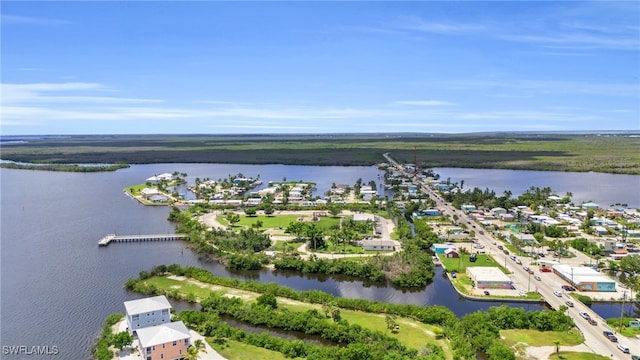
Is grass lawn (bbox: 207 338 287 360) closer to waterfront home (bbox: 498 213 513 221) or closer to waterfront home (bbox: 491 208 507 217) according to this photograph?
waterfront home (bbox: 498 213 513 221)

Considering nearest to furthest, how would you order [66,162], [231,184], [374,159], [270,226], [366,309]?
[366,309] < [270,226] < [231,184] < [66,162] < [374,159]

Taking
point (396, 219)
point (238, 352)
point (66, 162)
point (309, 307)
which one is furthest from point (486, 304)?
point (66, 162)

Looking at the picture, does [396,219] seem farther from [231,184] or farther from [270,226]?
[231,184]

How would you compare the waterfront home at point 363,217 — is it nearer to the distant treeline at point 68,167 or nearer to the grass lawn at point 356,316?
the grass lawn at point 356,316

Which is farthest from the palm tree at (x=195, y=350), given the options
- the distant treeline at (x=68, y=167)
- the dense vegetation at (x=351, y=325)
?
the distant treeline at (x=68, y=167)

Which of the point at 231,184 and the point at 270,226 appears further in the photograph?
the point at 231,184

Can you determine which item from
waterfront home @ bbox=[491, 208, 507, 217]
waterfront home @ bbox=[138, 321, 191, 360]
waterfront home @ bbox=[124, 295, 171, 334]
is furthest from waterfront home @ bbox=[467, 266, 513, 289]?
waterfront home @ bbox=[491, 208, 507, 217]

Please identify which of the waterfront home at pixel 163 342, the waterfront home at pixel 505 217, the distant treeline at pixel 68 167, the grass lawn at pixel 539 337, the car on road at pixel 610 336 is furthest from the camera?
the distant treeline at pixel 68 167
